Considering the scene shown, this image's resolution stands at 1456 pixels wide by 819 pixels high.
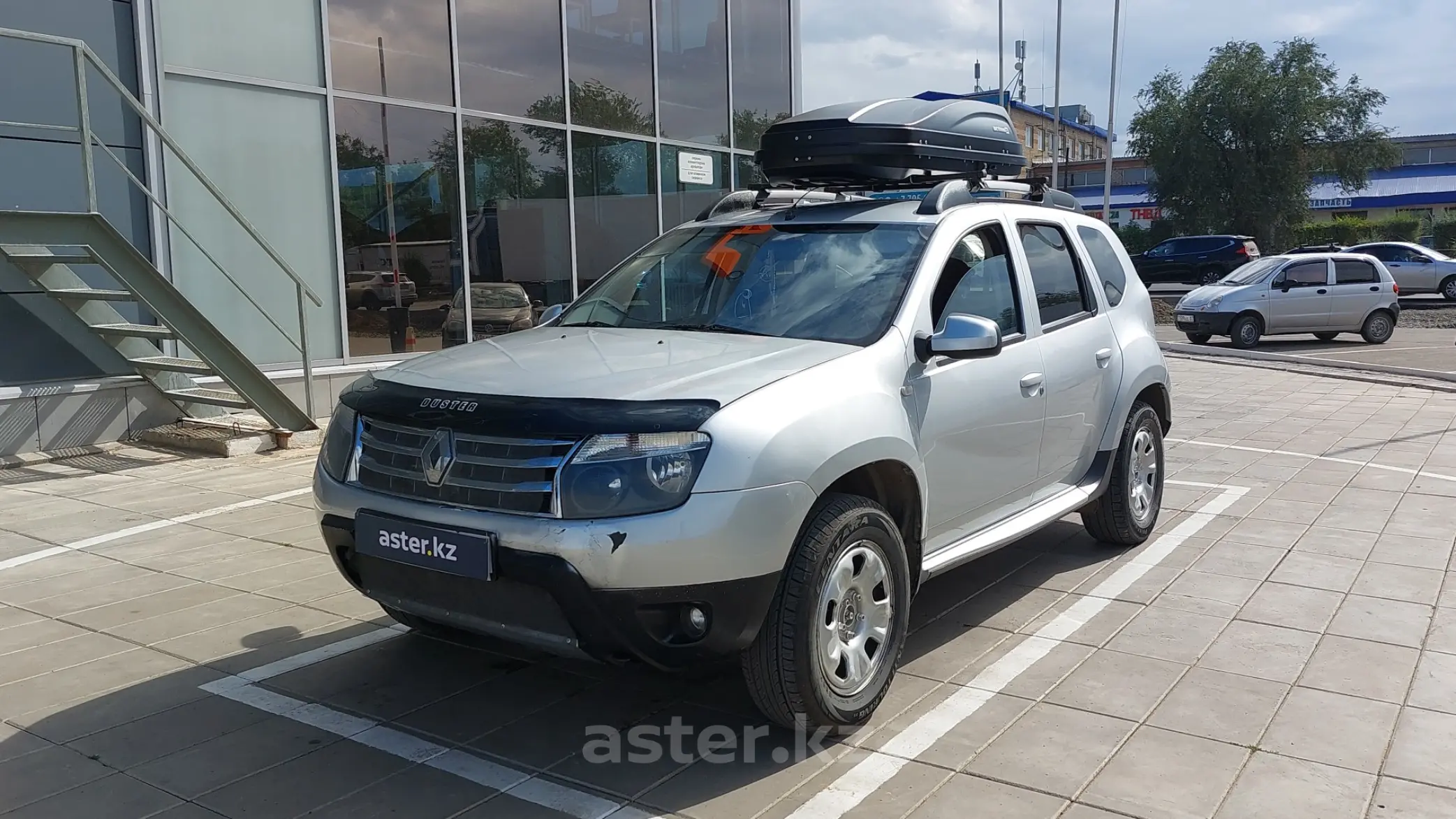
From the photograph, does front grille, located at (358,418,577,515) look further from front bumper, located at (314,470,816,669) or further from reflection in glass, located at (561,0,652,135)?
reflection in glass, located at (561,0,652,135)

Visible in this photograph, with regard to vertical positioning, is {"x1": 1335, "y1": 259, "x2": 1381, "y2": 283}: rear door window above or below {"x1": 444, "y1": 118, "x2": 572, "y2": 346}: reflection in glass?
below

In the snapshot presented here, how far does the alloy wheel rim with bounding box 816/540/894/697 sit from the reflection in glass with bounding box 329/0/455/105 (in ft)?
29.1

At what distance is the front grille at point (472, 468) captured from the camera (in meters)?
3.33

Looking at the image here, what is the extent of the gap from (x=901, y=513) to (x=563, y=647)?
1.39 meters

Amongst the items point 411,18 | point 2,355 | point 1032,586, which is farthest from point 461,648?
point 411,18

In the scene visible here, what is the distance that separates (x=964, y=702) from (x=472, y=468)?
1.93 m

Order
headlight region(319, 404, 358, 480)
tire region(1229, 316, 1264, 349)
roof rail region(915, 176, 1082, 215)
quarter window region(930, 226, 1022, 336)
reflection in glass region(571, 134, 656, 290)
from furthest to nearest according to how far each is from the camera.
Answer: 1. tire region(1229, 316, 1264, 349)
2. reflection in glass region(571, 134, 656, 290)
3. roof rail region(915, 176, 1082, 215)
4. quarter window region(930, 226, 1022, 336)
5. headlight region(319, 404, 358, 480)

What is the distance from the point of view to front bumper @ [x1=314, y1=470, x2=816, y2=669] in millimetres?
3191

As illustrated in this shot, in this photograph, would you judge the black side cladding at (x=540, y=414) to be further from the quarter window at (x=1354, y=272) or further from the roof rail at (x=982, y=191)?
the quarter window at (x=1354, y=272)

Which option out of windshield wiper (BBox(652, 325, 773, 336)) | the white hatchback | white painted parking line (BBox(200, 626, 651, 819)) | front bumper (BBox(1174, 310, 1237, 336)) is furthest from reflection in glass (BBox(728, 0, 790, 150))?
white painted parking line (BBox(200, 626, 651, 819))

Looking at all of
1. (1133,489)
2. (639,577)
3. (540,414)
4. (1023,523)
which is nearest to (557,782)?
(639,577)

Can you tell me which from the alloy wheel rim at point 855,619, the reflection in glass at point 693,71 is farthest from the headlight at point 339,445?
the reflection in glass at point 693,71

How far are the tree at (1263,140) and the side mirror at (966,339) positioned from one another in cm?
4213

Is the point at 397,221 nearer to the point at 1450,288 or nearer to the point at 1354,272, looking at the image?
the point at 1354,272
